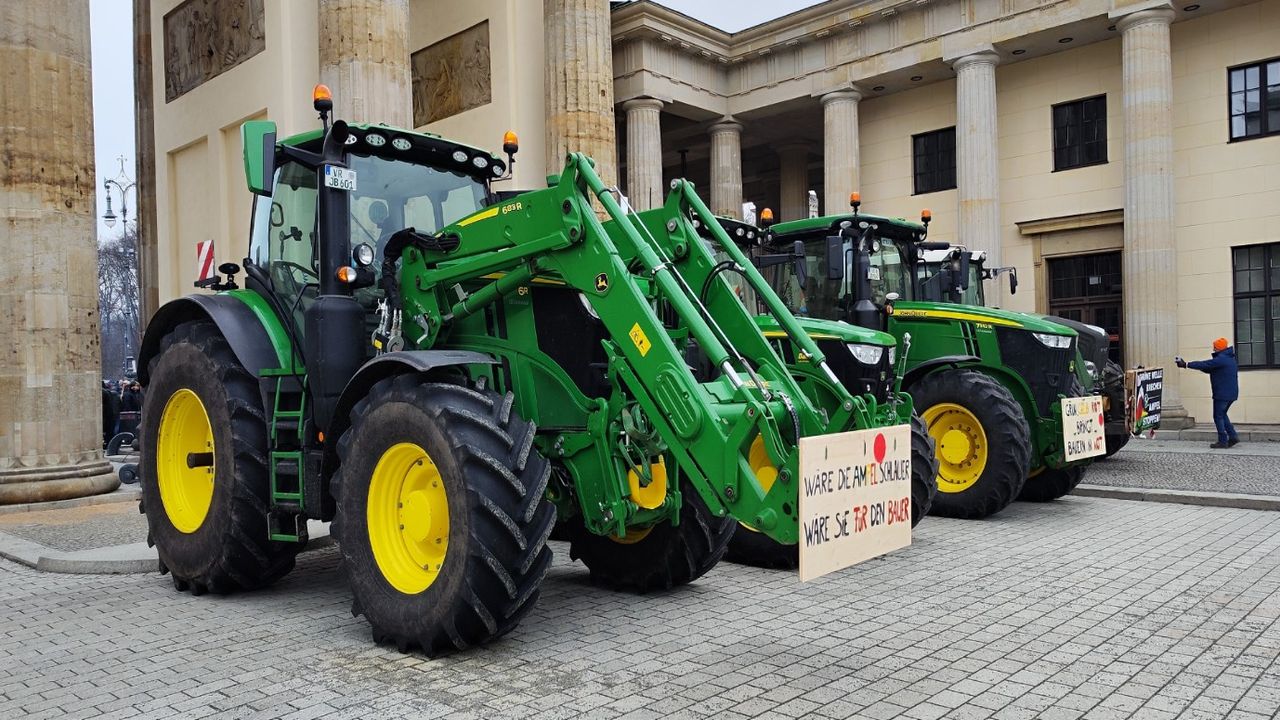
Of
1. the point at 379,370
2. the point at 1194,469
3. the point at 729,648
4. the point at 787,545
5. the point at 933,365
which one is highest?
the point at 379,370

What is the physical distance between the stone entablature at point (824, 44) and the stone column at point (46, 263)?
50.0ft

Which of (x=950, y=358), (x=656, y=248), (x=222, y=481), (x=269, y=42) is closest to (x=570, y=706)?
(x=656, y=248)

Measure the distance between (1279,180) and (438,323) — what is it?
Answer: 65.7 feet

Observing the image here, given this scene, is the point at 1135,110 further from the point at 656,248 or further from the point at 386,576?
the point at 386,576

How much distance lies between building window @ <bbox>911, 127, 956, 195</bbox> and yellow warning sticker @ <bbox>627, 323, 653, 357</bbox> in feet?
71.2

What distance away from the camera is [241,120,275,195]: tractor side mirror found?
5.55 m

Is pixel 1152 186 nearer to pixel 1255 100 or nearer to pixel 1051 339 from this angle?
pixel 1255 100

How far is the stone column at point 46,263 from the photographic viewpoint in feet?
36.3

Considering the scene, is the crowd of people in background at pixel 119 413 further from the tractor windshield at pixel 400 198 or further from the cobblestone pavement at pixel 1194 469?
the cobblestone pavement at pixel 1194 469

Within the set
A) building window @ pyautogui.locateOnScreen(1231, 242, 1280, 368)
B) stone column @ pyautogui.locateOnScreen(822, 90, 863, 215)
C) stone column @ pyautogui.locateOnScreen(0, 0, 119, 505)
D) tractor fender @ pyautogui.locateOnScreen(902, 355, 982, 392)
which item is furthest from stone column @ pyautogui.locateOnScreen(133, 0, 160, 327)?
building window @ pyautogui.locateOnScreen(1231, 242, 1280, 368)

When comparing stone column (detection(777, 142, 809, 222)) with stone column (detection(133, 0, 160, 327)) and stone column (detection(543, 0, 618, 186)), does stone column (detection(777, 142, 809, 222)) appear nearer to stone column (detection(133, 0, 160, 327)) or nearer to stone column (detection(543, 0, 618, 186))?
stone column (detection(543, 0, 618, 186))

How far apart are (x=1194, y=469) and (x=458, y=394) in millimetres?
11540

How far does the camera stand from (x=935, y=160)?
981 inches

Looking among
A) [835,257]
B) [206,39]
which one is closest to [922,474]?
[835,257]
